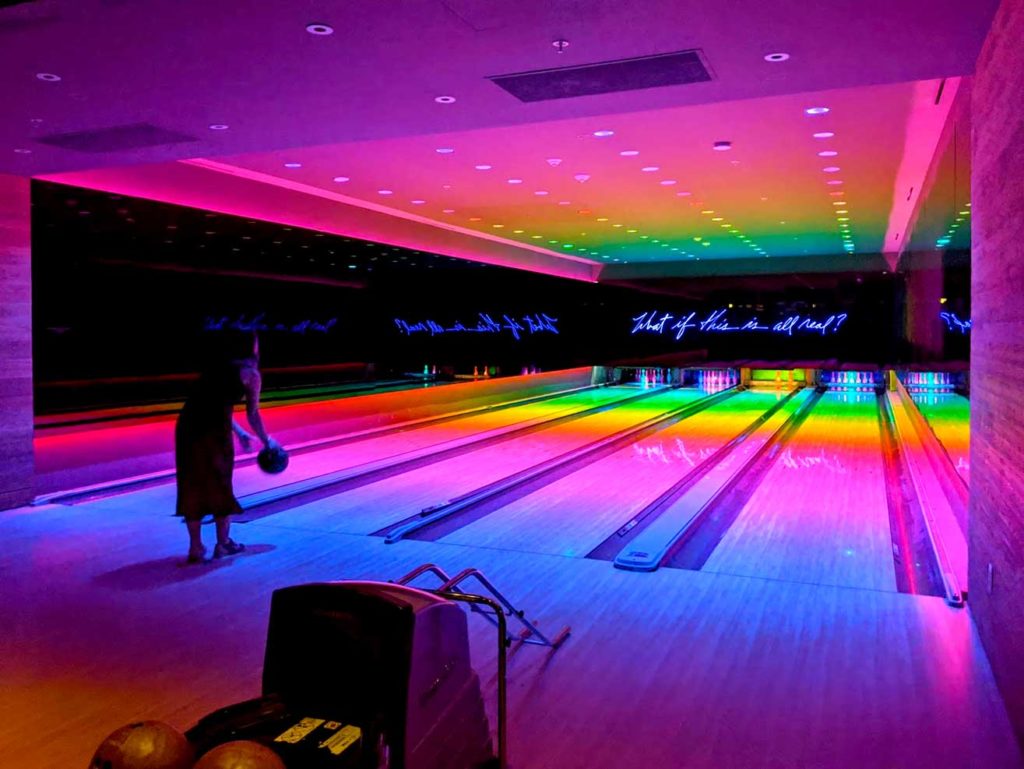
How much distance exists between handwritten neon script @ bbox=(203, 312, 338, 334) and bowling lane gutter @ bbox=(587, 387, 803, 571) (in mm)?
6163

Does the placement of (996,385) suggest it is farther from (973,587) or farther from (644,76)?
(644,76)

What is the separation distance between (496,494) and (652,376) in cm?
1210

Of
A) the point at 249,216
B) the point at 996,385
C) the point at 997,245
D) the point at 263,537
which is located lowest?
the point at 263,537

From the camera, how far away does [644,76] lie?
12.7 feet

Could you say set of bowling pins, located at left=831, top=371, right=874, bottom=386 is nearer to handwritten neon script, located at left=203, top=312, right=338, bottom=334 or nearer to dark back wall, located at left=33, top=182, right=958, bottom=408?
dark back wall, located at left=33, top=182, right=958, bottom=408

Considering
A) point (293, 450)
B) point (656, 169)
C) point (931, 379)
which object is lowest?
point (293, 450)

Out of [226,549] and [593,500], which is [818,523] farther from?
[226,549]

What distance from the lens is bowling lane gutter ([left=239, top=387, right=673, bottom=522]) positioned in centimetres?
636

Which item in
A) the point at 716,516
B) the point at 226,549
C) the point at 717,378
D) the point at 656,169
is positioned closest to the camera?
the point at 226,549

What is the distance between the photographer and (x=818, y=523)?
5738mm

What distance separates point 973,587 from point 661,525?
84.0 inches

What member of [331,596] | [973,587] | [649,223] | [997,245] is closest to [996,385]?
[997,245]

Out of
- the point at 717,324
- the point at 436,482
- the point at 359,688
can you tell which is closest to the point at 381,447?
the point at 436,482

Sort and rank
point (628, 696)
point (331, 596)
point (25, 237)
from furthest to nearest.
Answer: point (25, 237), point (628, 696), point (331, 596)
